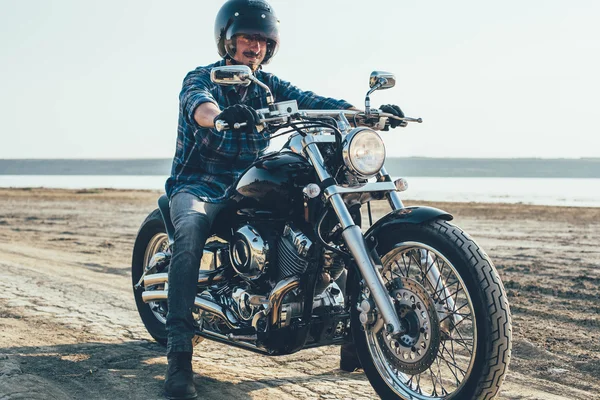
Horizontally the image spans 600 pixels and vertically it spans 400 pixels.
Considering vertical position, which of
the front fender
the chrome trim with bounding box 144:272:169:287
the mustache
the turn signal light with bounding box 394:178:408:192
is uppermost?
the mustache

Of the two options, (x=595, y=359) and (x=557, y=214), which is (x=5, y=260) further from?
(x=557, y=214)

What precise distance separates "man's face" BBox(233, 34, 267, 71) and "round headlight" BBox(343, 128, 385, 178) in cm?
125

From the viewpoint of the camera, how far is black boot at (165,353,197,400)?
3.78 meters

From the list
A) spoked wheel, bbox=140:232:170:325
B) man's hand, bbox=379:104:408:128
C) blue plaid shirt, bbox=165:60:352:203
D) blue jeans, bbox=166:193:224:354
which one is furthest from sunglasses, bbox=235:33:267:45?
spoked wheel, bbox=140:232:170:325

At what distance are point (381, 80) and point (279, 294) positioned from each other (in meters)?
1.29

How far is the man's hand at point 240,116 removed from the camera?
3.52 metres

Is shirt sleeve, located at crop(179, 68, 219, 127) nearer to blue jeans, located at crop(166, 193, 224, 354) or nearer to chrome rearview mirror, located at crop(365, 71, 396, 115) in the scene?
blue jeans, located at crop(166, 193, 224, 354)

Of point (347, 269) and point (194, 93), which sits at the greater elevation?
point (194, 93)

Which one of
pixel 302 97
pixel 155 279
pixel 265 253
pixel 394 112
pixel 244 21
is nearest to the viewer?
pixel 265 253

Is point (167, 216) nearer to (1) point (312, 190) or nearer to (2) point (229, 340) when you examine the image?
(2) point (229, 340)

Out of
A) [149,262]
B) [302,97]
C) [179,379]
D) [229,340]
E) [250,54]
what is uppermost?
[250,54]

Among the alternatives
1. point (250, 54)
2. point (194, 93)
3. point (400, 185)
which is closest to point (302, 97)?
point (250, 54)

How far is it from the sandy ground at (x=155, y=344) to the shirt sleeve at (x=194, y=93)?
5.02ft

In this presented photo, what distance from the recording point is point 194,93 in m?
4.17
